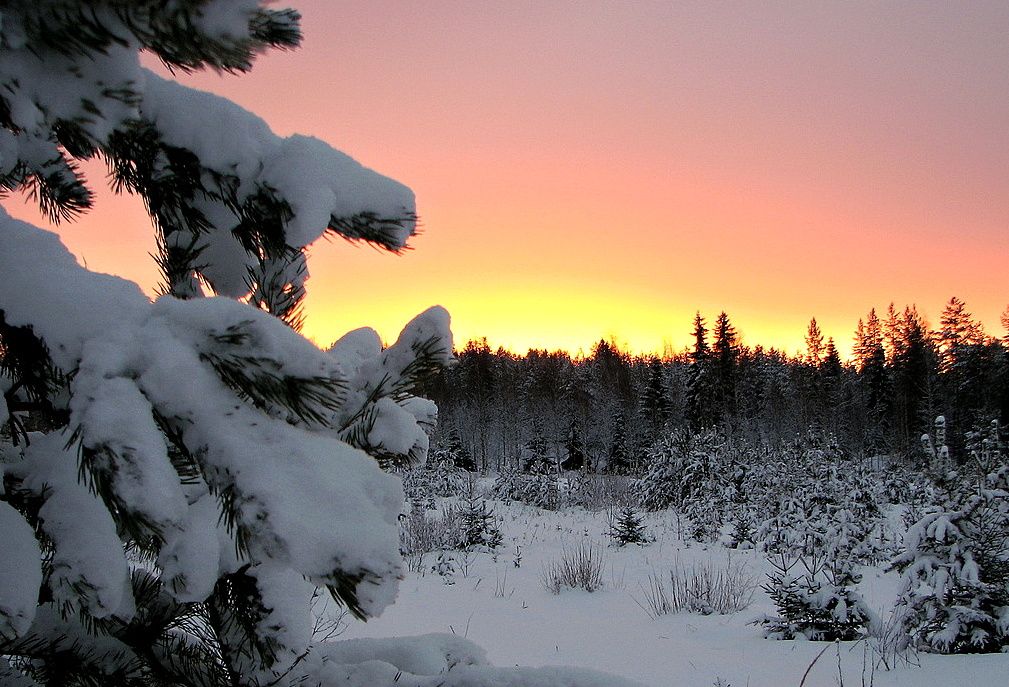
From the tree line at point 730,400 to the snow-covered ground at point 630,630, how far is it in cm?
2199

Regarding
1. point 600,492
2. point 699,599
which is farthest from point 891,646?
point 600,492

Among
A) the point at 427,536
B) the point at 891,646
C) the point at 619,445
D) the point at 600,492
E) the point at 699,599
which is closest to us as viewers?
the point at 891,646

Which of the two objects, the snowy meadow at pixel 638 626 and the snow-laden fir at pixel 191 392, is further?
the snowy meadow at pixel 638 626

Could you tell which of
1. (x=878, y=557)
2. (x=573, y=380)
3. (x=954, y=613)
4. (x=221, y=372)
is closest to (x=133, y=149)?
(x=221, y=372)

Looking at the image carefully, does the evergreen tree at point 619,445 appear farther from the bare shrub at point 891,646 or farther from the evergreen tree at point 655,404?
the bare shrub at point 891,646

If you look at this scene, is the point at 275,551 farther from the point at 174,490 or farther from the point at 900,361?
the point at 900,361

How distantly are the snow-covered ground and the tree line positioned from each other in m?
22.0

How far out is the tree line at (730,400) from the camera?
3388cm

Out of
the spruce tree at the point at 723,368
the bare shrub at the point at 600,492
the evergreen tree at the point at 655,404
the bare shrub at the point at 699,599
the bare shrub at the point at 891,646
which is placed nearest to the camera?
the bare shrub at the point at 891,646

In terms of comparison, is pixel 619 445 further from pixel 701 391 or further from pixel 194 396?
pixel 194 396

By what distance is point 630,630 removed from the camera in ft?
15.5

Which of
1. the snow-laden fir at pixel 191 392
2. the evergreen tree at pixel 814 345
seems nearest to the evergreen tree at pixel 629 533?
the snow-laden fir at pixel 191 392

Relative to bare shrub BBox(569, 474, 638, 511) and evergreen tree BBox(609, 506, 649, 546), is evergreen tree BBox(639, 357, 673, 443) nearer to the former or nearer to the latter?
bare shrub BBox(569, 474, 638, 511)

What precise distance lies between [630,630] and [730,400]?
4033 centimetres
